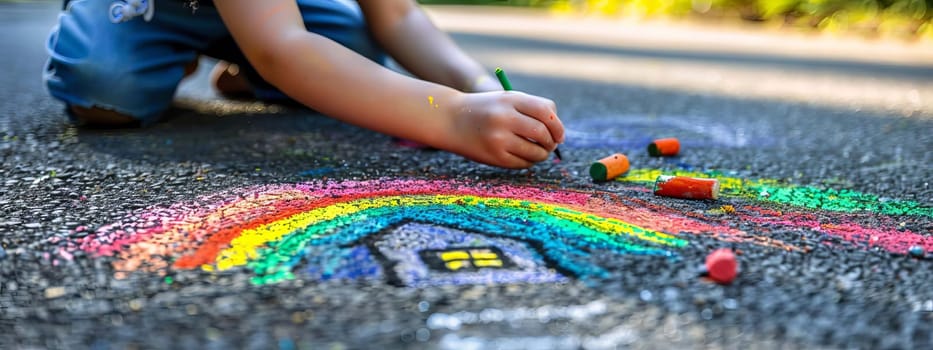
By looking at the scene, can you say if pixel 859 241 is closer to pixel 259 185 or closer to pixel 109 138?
pixel 259 185

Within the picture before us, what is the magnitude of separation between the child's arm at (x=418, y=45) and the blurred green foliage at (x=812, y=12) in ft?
14.6

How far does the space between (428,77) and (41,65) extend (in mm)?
2036

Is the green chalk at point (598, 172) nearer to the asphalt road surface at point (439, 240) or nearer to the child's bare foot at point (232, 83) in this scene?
the asphalt road surface at point (439, 240)

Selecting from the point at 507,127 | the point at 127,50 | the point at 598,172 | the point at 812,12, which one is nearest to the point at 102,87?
the point at 127,50

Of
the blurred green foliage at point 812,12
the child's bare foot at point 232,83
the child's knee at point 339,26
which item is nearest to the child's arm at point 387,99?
the child's knee at point 339,26

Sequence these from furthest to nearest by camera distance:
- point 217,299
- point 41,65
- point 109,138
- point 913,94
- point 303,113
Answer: point 41,65, point 913,94, point 303,113, point 109,138, point 217,299

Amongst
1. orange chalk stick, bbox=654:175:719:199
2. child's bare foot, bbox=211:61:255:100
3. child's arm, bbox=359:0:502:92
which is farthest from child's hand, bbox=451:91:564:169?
child's bare foot, bbox=211:61:255:100

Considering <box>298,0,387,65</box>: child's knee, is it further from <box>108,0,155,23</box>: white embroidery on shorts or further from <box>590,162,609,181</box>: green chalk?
<box>590,162,609,181</box>: green chalk

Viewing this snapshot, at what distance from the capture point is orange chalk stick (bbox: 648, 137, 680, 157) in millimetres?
1602

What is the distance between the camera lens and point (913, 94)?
2.71 meters

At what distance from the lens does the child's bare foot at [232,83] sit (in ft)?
7.42

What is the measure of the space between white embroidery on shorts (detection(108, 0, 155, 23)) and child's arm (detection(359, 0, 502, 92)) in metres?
0.45

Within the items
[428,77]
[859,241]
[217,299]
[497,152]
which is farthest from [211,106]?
[859,241]

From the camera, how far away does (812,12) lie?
19.0 ft
